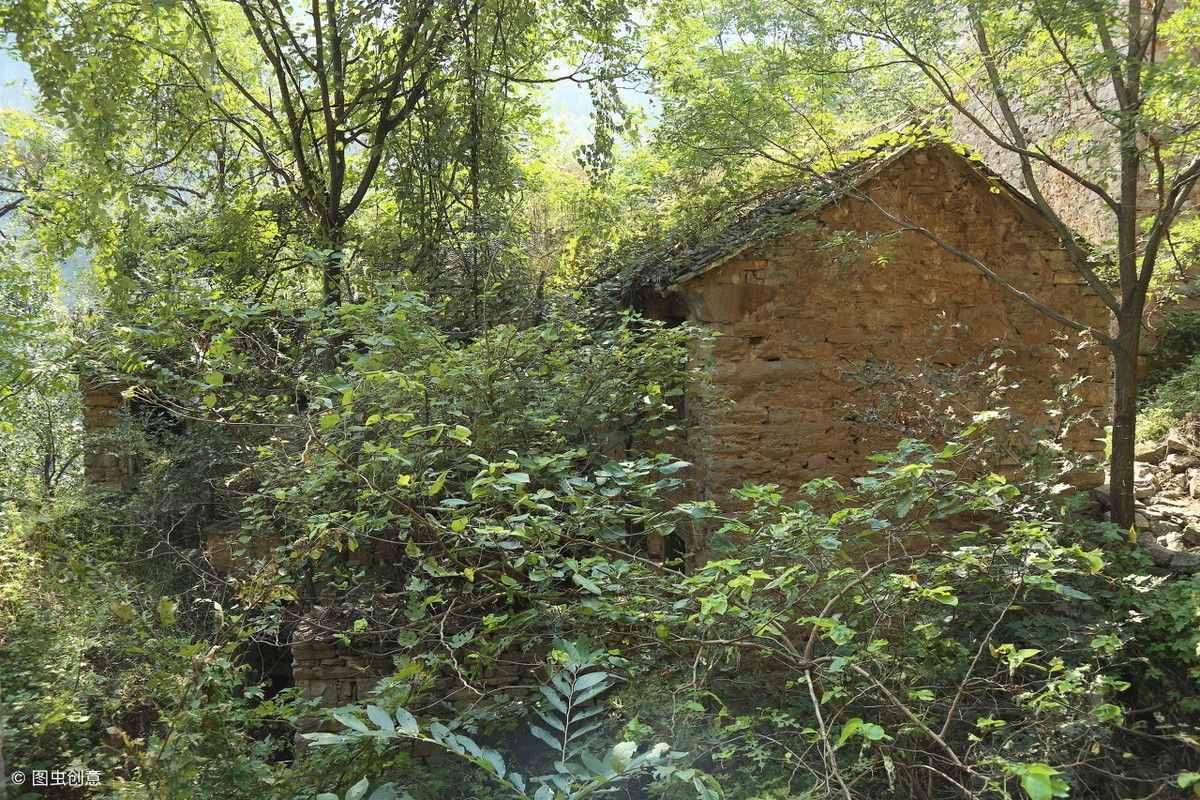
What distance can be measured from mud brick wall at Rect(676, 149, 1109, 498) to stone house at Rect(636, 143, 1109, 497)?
0.4 inches

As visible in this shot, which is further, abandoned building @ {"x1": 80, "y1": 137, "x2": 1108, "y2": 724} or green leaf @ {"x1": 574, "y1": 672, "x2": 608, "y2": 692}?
abandoned building @ {"x1": 80, "y1": 137, "x2": 1108, "y2": 724}

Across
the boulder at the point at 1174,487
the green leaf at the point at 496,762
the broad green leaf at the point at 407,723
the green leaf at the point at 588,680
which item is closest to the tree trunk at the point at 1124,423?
the boulder at the point at 1174,487

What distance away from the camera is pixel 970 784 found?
3.71 meters

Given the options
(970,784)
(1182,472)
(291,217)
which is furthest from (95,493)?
(1182,472)

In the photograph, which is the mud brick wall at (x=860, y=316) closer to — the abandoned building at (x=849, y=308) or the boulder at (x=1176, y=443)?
the abandoned building at (x=849, y=308)

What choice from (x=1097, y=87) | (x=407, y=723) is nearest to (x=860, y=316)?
(x=1097, y=87)

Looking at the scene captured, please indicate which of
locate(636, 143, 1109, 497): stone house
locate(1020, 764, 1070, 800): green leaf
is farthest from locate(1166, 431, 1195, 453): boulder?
locate(1020, 764, 1070, 800): green leaf

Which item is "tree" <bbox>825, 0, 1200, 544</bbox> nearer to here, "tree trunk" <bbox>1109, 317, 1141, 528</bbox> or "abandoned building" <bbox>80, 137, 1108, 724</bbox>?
"tree trunk" <bbox>1109, 317, 1141, 528</bbox>

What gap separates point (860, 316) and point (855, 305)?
0.09 metres

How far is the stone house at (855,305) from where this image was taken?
6148 mm

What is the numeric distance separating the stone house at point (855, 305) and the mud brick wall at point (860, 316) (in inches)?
0.4

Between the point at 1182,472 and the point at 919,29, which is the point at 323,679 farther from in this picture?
the point at 1182,472

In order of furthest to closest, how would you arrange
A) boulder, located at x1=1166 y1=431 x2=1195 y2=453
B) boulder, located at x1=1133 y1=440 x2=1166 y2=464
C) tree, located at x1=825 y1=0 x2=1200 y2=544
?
1. boulder, located at x1=1133 y1=440 x2=1166 y2=464
2. boulder, located at x1=1166 y1=431 x2=1195 y2=453
3. tree, located at x1=825 y1=0 x2=1200 y2=544

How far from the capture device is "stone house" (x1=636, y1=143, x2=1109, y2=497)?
6.15 meters
